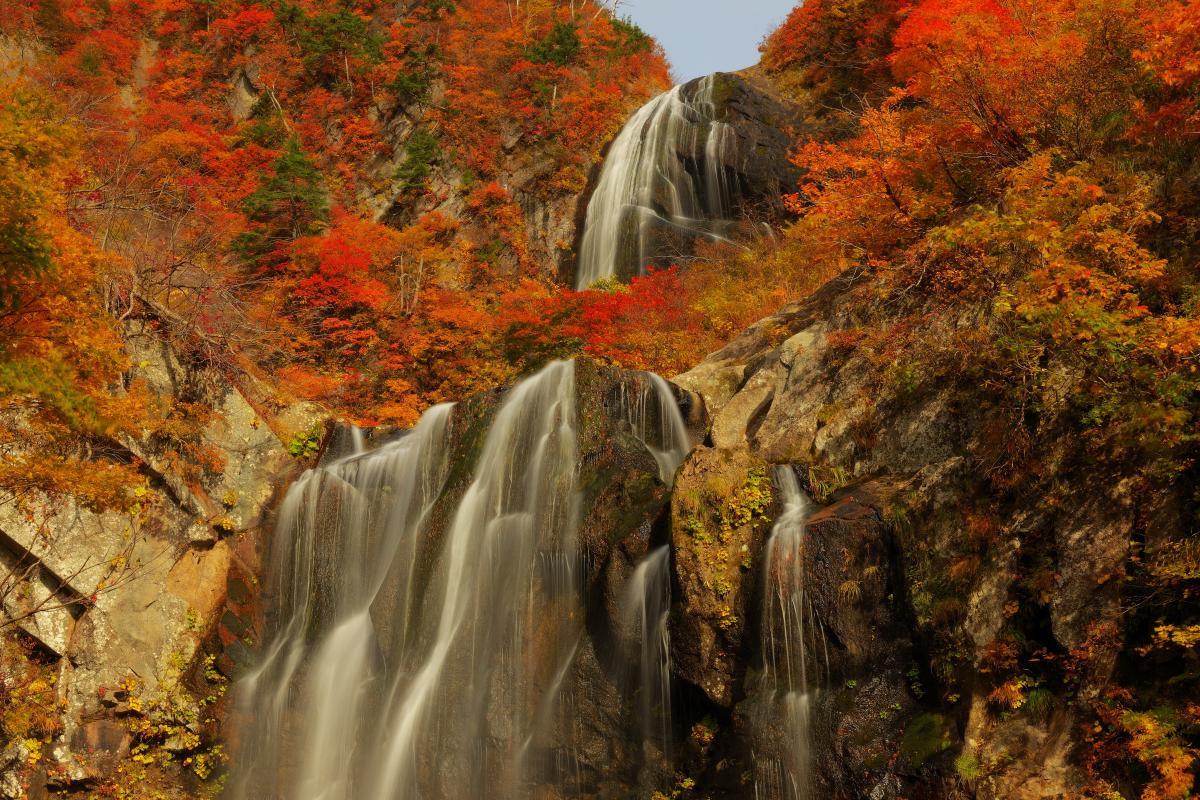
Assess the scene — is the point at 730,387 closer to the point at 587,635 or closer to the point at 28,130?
the point at 587,635

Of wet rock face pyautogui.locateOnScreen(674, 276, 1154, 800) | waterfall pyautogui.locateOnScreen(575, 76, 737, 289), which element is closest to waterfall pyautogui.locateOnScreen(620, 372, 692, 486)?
wet rock face pyautogui.locateOnScreen(674, 276, 1154, 800)

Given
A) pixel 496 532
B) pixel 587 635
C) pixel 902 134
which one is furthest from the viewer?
pixel 902 134

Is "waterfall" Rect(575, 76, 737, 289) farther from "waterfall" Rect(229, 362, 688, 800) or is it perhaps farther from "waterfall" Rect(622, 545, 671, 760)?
"waterfall" Rect(622, 545, 671, 760)

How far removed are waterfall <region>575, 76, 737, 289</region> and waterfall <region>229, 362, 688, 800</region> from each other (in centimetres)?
1221

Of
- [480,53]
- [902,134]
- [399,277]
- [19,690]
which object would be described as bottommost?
[19,690]

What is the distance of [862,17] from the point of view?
27.6 metres

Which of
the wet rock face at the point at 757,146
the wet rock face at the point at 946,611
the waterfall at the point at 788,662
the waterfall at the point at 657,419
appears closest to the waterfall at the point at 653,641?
the wet rock face at the point at 946,611

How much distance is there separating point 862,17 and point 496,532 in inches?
988

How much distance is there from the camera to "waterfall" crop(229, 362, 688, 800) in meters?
9.83

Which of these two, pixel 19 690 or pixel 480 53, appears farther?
pixel 480 53

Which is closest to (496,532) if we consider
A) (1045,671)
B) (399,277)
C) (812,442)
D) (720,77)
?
(812,442)

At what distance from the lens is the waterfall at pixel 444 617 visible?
32.2 ft

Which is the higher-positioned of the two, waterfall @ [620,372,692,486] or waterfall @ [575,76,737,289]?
waterfall @ [575,76,737,289]

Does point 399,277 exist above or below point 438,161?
below
